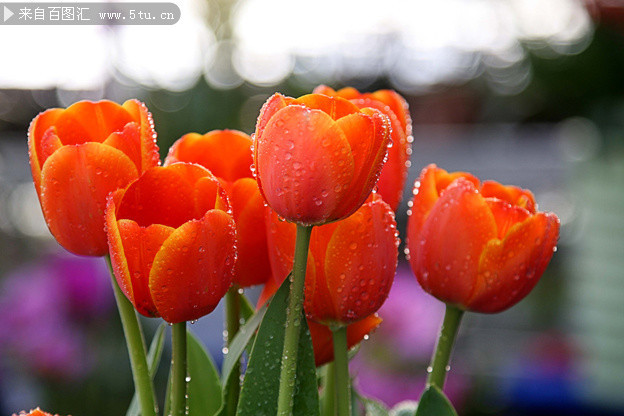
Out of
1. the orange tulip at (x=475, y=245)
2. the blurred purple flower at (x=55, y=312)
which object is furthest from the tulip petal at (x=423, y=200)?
the blurred purple flower at (x=55, y=312)

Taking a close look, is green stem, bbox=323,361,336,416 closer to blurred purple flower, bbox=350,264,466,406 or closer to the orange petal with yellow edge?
the orange petal with yellow edge

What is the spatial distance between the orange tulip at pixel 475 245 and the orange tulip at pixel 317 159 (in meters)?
0.07

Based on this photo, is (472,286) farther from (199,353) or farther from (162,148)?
(162,148)

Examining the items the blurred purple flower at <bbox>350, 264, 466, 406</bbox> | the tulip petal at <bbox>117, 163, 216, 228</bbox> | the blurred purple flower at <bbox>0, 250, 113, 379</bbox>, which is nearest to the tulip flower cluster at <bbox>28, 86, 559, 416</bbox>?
the tulip petal at <bbox>117, 163, 216, 228</bbox>

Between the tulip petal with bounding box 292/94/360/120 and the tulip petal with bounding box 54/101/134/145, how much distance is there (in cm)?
9

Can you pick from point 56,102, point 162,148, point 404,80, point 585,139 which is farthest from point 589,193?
point 56,102

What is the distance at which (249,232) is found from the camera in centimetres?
32

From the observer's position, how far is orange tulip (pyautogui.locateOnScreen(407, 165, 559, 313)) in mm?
323

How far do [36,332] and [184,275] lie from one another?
2.86ft

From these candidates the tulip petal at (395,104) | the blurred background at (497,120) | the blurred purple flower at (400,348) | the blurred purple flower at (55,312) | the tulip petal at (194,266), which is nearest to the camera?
the tulip petal at (194,266)

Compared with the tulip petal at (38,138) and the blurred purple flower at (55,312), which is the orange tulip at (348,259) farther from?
the blurred purple flower at (55,312)

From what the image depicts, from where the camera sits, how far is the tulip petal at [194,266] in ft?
0.85

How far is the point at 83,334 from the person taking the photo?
109 cm

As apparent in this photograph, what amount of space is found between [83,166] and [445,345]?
18 centimetres
